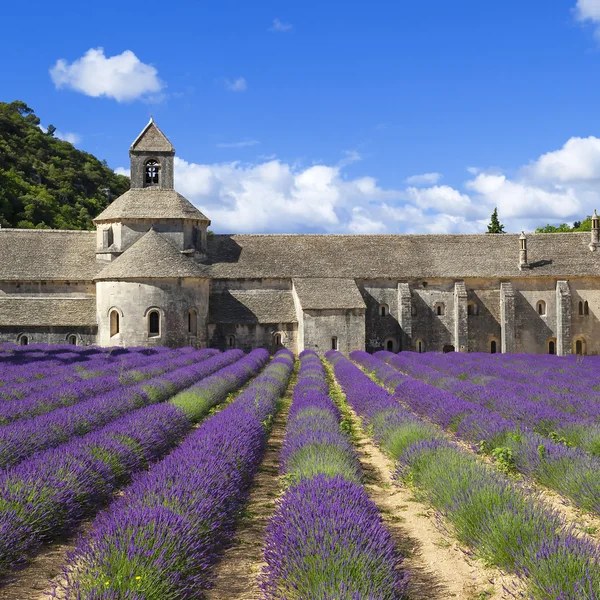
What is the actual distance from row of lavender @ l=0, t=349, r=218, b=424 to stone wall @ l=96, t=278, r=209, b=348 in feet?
24.9

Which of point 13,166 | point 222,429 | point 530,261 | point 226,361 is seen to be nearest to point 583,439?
point 222,429

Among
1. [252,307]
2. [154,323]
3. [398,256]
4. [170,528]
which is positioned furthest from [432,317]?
[170,528]

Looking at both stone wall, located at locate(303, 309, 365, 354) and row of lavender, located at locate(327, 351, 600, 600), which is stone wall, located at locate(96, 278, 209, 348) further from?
row of lavender, located at locate(327, 351, 600, 600)

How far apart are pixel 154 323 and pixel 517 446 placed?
25936 millimetres

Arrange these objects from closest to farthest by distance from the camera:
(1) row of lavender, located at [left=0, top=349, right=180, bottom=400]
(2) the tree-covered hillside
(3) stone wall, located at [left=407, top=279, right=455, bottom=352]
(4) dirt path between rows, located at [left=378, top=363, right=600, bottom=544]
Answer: (4) dirt path between rows, located at [left=378, top=363, right=600, bottom=544], (1) row of lavender, located at [left=0, top=349, right=180, bottom=400], (3) stone wall, located at [left=407, top=279, right=455, bottom=352], (2) the tree-covered hillside

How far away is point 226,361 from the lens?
988 inches

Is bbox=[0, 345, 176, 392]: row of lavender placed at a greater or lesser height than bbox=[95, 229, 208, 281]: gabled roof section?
lesser

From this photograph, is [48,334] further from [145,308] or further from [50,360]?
[50,360]

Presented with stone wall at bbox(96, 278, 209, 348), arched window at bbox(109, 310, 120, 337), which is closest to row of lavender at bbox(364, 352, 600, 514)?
stone wall at bbox(96, 278, 209, 348)

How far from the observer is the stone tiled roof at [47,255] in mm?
35969

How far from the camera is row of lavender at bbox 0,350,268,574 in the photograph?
597 cm

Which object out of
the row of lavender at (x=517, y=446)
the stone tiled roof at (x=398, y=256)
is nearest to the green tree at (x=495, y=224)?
the stone tiled roof at (x=398, y=256)

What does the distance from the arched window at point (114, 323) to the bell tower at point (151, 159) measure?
9293 mm

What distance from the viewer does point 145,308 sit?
32844 mm
